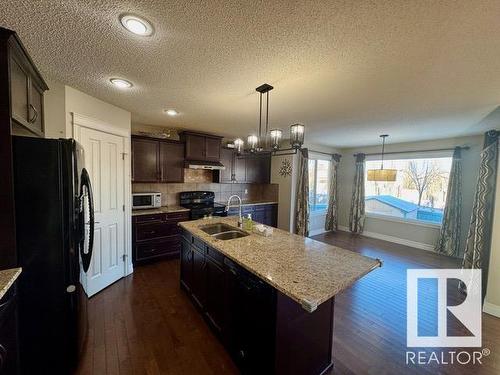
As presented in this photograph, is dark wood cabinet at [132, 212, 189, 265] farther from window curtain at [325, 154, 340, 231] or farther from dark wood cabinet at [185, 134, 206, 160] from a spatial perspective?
window curtain at [325, 154, 340, 231]

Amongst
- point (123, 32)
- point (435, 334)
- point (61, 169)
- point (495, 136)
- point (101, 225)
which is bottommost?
point (435, 334)

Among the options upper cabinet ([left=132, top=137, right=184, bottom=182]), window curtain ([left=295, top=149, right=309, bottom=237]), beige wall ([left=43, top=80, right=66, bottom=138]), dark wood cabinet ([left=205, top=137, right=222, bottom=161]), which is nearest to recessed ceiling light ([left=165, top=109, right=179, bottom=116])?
upper cabinet ([left=132, top=137, right=184, bottom=182])

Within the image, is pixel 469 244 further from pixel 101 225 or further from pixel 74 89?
pixel 74 89

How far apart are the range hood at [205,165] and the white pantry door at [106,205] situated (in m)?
1.28

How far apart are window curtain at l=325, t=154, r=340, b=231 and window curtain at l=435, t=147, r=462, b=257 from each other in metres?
2.29

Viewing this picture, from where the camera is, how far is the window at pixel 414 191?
176 inches

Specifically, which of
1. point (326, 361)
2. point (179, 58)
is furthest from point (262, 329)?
point (179, 58)

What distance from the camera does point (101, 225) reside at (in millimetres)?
2615

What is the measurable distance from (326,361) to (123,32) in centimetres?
277

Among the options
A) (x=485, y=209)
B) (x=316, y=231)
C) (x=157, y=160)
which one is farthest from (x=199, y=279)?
(x=316, y=231)

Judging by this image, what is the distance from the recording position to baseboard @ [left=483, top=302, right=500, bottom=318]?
7.83 ft

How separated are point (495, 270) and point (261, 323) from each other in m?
2.97

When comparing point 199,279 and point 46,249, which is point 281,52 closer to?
point 46,249

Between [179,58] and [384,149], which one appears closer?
[179,58]
